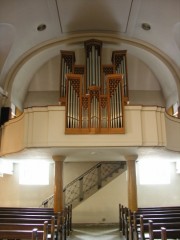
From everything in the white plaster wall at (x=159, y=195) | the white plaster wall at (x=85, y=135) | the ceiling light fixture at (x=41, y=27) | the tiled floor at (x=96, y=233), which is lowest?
the tiled floor at (x=96, y=233)

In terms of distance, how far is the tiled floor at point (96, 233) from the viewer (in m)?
10.6

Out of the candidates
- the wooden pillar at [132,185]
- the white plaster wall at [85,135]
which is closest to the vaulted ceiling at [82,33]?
the white plaster wall at [85,135]

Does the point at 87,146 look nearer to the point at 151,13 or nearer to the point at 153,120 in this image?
the point at 153,120

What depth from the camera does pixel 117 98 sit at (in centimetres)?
958

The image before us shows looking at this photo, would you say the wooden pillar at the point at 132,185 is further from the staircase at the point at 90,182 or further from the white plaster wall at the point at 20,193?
the white plaster wall at the point at 20,193

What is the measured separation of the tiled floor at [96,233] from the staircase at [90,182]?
66.3 inches

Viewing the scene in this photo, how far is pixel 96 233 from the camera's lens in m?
11.7

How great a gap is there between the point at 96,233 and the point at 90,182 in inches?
128

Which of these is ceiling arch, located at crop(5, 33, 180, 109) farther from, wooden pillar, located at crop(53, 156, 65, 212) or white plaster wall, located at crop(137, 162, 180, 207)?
white plaster wall, located at crop(137, 162, 180, 207)

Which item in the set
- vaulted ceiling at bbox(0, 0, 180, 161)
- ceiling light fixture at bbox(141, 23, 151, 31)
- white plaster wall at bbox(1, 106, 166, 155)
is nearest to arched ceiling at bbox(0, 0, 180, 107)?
vaulted ceiling at bbox(0, 0, 180, 161)

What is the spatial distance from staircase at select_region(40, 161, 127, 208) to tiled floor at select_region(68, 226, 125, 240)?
168 cm

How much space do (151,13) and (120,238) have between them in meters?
8.78

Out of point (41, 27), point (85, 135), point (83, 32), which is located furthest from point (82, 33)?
point (85, 135)

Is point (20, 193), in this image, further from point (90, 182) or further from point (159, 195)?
point (159, 195)
